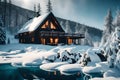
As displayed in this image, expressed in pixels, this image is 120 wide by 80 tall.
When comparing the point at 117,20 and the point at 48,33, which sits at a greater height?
the point at 117,20

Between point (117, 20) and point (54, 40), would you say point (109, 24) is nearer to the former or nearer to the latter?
point (117, 20)

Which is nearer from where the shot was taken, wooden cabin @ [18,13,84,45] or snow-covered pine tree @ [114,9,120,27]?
wooden cabin @ [18,13,84,45]

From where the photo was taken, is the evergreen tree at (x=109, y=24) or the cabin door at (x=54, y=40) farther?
the evergreen tree at (x=109, y=24)

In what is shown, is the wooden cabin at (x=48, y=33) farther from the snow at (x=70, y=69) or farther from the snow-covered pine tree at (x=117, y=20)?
the snow at (x=70, y=69)

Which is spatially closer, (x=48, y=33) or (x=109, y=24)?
(x=48, y=33)

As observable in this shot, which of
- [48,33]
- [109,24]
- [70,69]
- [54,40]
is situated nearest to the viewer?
[70,69]

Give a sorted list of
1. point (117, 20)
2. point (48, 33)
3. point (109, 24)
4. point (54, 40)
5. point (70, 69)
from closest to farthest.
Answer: point (70, 69), point (48, 33), point (54, 40), point (109, 24), point (117, 20)

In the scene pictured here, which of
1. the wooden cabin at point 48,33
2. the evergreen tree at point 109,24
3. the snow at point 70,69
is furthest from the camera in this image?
the evergreen tree at point 109,24

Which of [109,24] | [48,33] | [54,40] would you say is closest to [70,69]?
[48,33]

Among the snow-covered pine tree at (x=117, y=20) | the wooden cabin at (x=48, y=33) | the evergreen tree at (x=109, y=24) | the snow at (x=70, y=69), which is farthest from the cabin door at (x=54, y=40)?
the snow-covered pine tree at (x=117, y=20)

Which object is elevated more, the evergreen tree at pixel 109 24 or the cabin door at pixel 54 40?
the evergreen tree at pixel 109 24

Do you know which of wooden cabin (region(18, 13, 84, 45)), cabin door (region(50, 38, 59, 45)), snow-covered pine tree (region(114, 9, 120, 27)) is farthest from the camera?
snow-covered pine tree (region(114, 9, 120, 27))

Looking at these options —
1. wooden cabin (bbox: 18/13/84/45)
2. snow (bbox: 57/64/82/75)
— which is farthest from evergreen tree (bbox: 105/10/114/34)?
snow (bbox: 57/64/82/75)

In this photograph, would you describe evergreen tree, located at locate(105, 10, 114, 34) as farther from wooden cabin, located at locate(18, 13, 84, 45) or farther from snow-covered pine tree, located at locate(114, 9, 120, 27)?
wooden cabin, located at locate(18, 13, 84, 45)
